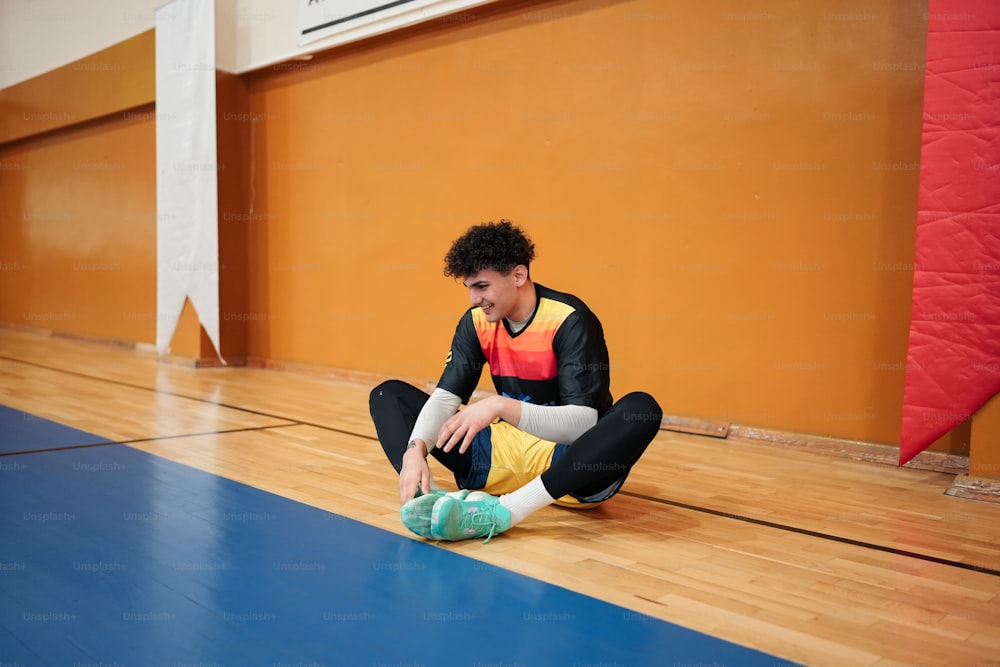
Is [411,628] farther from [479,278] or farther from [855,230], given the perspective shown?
[855,230]

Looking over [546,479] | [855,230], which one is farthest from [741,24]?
[546,479]

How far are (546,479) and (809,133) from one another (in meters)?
1.91

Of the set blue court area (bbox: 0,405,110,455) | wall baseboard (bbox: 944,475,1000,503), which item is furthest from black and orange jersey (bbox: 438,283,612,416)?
blue court area (bbox: 0,405,110,455)

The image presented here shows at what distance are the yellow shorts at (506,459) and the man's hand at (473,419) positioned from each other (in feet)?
0.69

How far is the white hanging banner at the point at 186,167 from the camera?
17.5 ft

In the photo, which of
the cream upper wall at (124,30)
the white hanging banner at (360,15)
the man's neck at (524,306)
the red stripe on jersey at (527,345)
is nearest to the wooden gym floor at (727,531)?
the red stripe on jersey at (527,345)

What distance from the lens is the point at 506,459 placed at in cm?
202

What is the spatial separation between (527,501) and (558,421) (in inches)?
7.6

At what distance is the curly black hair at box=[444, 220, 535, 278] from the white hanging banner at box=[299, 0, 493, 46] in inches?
94.8

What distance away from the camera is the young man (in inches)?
70.9

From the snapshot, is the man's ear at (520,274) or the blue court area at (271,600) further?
the man's ear at (520,274)

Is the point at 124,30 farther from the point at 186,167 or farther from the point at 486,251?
the point at 486,251

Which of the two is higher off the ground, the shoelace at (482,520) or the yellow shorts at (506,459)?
the yellow shorts at (506,459)

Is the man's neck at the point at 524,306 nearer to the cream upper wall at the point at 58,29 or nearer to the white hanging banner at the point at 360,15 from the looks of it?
the white hanging banner at the point at 360,15
